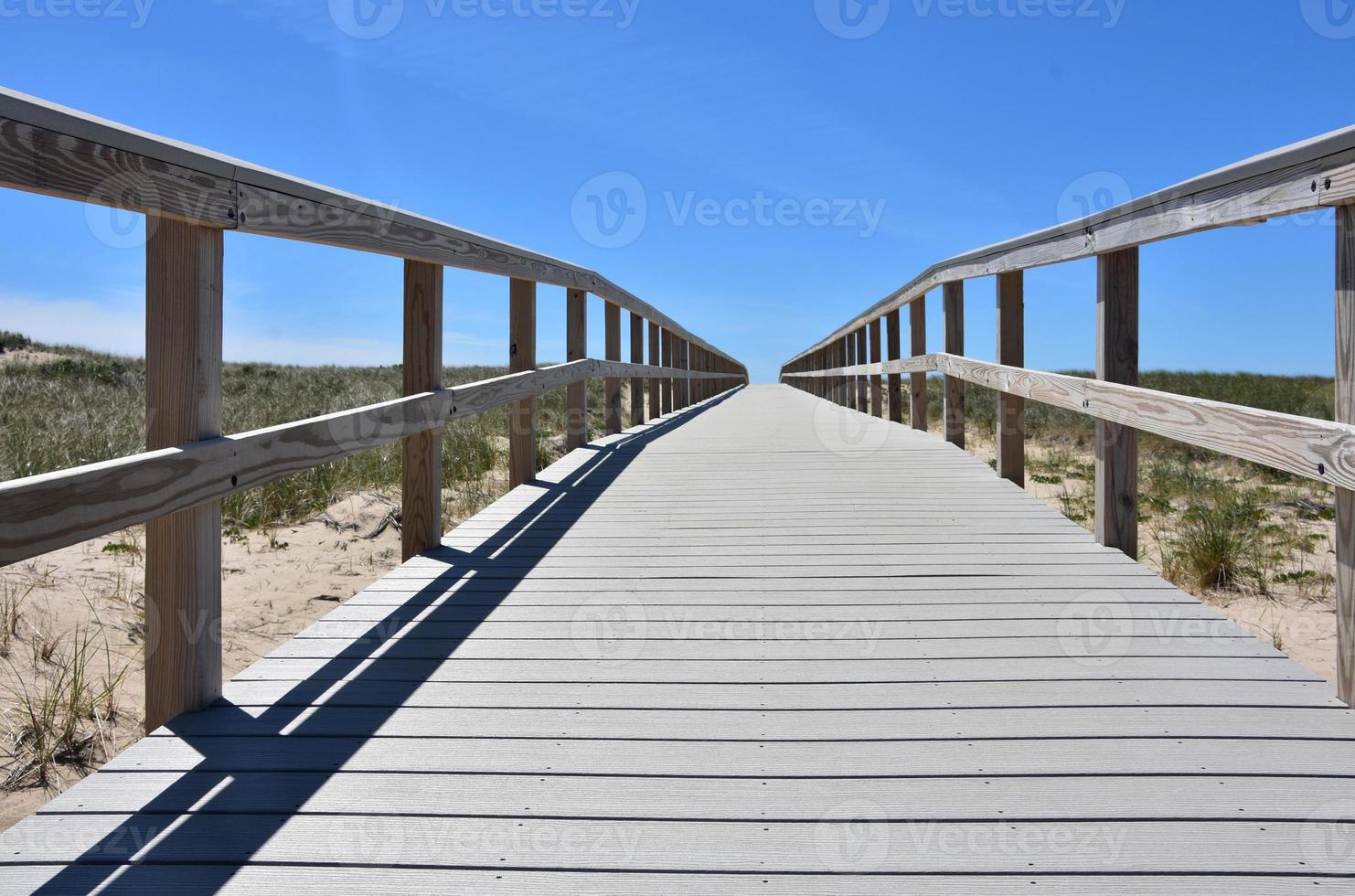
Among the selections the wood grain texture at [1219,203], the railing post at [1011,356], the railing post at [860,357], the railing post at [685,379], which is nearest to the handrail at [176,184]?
the wood grain texture at [1219,203]

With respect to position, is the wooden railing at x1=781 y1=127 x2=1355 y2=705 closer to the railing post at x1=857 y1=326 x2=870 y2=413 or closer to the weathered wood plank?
the weathered wood plank

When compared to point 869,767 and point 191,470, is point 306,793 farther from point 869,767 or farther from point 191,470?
point 869,767

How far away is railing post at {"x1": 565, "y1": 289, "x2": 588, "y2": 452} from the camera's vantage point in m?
6.87

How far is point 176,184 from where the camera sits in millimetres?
2156

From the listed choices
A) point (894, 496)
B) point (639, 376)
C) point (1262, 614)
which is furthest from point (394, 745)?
point (639, 376)

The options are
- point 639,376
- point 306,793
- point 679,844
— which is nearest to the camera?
point 679,844

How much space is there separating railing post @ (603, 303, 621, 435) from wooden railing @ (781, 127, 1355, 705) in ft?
8.59

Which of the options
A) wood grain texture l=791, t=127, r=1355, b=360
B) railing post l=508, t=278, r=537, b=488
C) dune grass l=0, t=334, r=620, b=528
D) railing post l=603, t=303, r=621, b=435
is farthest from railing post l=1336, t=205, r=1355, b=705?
railing post l=603, t=303, r=621, b=435

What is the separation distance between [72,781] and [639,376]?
23.7ft

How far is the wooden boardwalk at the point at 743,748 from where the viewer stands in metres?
1.74

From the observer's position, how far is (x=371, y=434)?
323 centimetres

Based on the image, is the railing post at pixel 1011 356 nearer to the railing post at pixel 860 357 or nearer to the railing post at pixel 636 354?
the railing post at pixel 636 354

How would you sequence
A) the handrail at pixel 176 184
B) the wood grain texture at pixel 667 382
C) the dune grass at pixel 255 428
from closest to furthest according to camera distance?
the handrail at pixel 176 184 < the dune grass at pixel 255 428 < the wood grain texture at pixel 667 382

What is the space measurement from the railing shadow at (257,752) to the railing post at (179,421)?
0.14 metres
